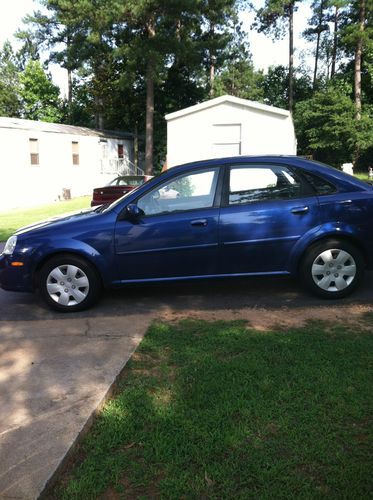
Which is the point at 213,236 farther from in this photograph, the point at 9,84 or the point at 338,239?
the point at 9,84

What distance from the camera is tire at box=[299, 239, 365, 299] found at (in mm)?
5145

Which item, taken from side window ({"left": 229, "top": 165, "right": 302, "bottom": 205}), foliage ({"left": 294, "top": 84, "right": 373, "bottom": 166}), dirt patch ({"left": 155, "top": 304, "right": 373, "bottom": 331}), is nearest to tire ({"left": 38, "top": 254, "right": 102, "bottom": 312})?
dirt patch ({"left": 155, "top": 304, "right": 373, "bottom": 331})

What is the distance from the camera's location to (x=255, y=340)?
3.98m

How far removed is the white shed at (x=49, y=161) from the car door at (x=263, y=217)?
1707 cm

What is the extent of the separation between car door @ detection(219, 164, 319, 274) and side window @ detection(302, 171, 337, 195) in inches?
2.7

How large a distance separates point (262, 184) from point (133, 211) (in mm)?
1423

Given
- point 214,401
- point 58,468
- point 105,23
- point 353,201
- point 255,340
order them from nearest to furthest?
1. point 58,468
2. point 214,401
3. point 255,340
4. point 353,201
5. point 105,23

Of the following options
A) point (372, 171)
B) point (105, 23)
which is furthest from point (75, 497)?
point (372, 171)

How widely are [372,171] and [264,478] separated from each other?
30.9 meters

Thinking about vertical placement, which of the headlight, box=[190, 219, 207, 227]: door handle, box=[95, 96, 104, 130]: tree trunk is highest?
box=[95, 96, 104, 130]: tree trunk

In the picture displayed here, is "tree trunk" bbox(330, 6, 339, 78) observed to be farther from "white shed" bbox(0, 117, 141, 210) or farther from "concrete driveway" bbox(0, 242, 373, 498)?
"concrete driveway" bbox(0, 242, 373, 498)

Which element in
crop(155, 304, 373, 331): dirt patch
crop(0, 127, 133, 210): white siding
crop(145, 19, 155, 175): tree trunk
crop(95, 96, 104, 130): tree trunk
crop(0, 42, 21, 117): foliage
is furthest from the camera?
crop(0, 42, 21, 117): foliage

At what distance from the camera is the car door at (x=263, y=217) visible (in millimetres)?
5086

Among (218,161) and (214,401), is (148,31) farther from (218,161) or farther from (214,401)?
(214,401)
